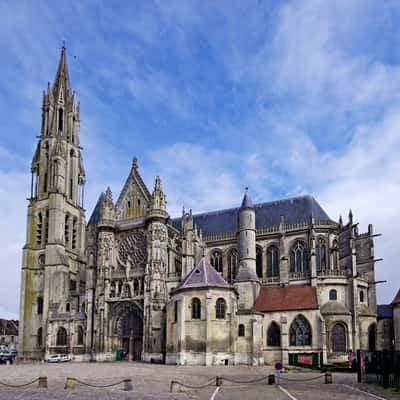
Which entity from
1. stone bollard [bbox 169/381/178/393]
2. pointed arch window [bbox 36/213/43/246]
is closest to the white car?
pointed arch window [bbox 36/213/43/246]

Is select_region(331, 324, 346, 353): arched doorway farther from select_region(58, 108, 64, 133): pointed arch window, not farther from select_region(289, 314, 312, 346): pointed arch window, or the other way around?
select_region(58, 108, 64, 133): pointed arch window

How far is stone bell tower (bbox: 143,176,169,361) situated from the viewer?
163 ft

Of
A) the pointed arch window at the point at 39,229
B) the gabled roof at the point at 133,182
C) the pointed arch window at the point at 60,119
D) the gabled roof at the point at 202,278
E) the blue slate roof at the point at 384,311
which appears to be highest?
the pointed arch window at the point at 60,119

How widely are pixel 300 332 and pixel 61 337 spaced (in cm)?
2516

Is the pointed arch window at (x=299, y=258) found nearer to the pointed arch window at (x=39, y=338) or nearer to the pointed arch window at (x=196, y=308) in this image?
the pointed arch window at (x=196, y=308)

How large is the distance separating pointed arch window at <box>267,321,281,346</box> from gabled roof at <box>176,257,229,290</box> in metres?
5.79

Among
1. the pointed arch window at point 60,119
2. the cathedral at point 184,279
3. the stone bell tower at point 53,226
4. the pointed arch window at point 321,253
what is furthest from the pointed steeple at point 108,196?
the pointed arch window at point 321,253

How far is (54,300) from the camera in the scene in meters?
58.5

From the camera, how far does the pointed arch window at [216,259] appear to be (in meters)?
57.9

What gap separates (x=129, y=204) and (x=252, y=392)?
38.7 meters

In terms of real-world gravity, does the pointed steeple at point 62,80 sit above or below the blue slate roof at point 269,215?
above

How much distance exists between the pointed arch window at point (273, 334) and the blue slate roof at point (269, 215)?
12.7 meters

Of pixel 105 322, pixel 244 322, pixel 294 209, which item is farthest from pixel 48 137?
pixel 244 322

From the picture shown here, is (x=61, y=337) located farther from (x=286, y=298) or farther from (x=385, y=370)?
(x=385, y=370)
